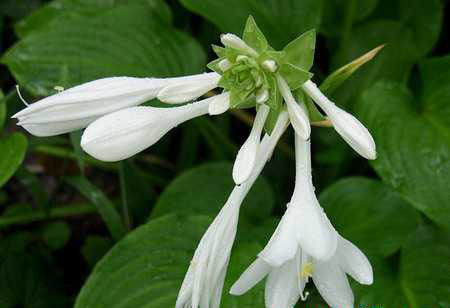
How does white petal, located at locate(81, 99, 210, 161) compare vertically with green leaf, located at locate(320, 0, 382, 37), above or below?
above

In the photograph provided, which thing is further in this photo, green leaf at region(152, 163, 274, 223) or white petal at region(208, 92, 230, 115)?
green leaf at region(152, 163, 274, 223)

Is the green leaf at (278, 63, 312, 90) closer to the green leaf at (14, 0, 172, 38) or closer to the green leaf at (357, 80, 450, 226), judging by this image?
the green leaf at (357, 80, 450, 226)

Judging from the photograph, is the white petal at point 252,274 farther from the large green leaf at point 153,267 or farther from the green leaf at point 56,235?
the green leaf at point 56,235

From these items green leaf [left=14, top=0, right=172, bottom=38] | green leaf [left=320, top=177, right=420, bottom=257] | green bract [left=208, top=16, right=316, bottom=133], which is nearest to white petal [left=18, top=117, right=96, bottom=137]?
green bract [left=208, top=16, right=316, bottom=133]

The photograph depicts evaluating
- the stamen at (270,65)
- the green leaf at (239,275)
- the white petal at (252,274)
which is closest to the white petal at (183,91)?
the stamen at (270,65)

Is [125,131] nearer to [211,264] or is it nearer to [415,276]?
[211,264]

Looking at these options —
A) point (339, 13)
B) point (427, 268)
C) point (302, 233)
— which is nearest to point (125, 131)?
point (302, 233)
